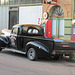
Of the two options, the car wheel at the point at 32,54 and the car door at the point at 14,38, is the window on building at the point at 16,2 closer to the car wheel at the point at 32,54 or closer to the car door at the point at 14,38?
the car door at the point at 14,38

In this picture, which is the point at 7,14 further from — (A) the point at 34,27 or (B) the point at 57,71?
(B) the point at 57,71

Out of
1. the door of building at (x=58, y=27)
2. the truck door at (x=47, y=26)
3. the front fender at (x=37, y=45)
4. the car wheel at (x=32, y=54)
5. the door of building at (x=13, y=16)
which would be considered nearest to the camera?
the front fender at (x=37, y=45)

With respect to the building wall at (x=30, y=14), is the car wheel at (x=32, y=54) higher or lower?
lower

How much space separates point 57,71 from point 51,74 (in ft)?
1.92

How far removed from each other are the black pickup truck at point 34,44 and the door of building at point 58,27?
27.0 feet

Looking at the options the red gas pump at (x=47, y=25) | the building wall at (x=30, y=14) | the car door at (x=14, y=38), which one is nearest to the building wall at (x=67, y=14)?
the red gas pump at (x=47, y=25)

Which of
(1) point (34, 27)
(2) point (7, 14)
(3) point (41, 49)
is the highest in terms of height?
(2) point (7, 14)

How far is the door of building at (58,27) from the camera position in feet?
63.6

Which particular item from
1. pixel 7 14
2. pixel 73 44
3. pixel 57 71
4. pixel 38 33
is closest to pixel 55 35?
pixel 7 14

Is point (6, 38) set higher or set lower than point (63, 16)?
lower

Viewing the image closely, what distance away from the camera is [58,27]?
64.4 ft

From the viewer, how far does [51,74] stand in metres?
6.90

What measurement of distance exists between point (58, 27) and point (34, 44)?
34.9ft

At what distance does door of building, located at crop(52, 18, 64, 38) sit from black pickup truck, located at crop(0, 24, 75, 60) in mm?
8217
